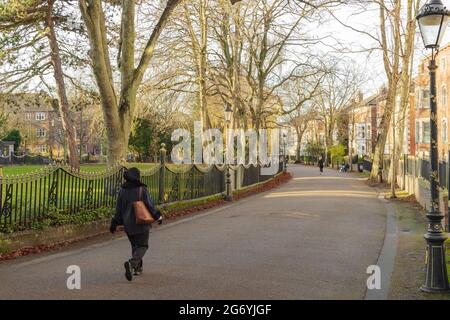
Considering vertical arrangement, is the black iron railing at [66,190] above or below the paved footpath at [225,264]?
above

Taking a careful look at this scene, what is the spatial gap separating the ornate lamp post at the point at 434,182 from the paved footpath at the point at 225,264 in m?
0.92

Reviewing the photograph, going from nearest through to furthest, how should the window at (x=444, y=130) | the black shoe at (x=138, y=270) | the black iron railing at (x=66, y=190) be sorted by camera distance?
the black shoe at (x=138, y=270), the black iron railing at (x=66, y=190), the window at (x=444, y=130)

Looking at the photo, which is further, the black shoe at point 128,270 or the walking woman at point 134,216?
the walking woman at point 134,216

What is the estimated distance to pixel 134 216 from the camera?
7625 millimetres

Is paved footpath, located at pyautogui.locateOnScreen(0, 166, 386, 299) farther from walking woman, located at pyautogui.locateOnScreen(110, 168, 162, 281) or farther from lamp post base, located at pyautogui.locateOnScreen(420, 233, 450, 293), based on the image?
lamp post base, located at pyautogui.locateOnScreen(420, 233, 450, 293)

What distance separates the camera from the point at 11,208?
386 inches

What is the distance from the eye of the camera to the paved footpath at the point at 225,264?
22.6 ft

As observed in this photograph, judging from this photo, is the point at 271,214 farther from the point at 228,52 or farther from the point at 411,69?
the point at 228,52

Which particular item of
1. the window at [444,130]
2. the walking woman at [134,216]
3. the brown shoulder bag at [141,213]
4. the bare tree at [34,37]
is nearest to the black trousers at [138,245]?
the walking woman at [134,216]

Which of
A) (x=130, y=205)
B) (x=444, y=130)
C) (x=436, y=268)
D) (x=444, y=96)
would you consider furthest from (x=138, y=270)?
(x=444, y=96)

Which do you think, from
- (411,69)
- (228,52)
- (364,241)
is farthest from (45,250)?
(228,52)

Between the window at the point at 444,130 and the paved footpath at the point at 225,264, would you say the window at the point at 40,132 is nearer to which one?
the window at the point at 444,130

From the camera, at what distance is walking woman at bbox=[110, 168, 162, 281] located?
7621 millimetres

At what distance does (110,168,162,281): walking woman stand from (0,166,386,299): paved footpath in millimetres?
358
